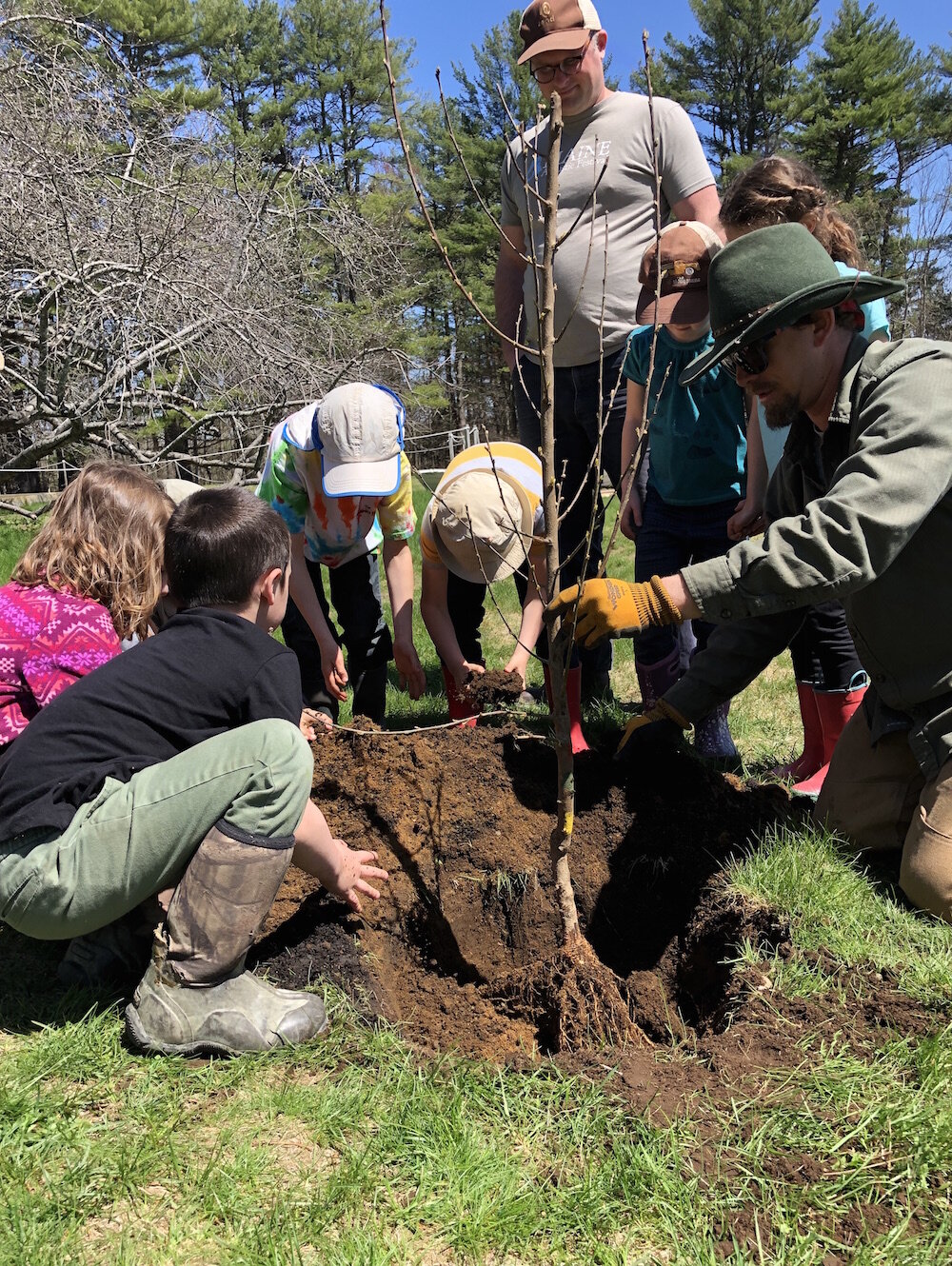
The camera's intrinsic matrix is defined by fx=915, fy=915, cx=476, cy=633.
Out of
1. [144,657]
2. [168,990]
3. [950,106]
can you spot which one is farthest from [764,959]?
[950,106]

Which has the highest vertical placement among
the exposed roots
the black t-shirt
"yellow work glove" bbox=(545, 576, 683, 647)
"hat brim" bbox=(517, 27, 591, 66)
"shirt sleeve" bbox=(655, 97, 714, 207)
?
Result: "hat brim" bbox=(517, 27, 591, 66)

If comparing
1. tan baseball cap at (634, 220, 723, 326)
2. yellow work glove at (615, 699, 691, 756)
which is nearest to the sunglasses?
tan baseball cap at (634, 220, 723, 326)

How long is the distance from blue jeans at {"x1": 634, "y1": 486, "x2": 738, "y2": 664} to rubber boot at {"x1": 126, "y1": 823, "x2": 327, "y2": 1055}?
2032 millimetres

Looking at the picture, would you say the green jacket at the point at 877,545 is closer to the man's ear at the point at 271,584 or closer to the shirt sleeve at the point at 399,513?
the man's ear at the point at 271,584

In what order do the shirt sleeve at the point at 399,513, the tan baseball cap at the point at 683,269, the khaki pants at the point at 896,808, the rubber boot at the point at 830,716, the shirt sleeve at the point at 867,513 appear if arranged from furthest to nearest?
1. the shirt sleeve at the point at 399,513
2. the rubber boot at the point at 830,716
3. the tan baseball cap at the point at 683,269
4. the khaki pants at the point at 896,808
5. the shirt sleeve at the point at 867,513

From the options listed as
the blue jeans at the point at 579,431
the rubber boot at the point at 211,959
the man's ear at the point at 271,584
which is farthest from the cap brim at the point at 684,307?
the rubber boot at the point at 211,959

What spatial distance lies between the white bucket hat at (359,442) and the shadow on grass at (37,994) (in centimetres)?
172

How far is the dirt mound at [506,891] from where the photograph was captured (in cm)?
229

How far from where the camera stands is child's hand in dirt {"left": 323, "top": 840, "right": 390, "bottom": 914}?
2.38 m

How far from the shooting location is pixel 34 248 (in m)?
8.59

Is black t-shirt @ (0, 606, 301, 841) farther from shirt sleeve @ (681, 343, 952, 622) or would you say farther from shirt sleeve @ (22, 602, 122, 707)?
shirt sleeve @ (681, 343, 952, 622)

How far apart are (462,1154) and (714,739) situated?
7.38 ft

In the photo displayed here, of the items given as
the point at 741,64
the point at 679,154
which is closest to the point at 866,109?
the point at 741,64

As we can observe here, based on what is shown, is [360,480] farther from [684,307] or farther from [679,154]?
[679,154]
